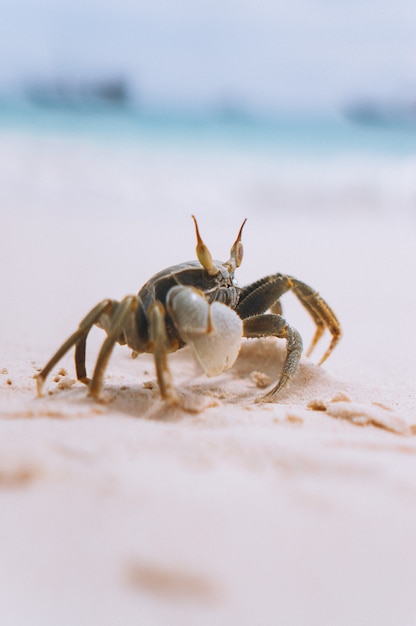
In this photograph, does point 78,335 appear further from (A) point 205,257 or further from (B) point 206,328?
(A) point 205,257

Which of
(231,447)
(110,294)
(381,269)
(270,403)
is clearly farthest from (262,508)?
(381,269)

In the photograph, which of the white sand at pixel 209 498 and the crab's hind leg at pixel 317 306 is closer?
the white sand at pixel 209 498

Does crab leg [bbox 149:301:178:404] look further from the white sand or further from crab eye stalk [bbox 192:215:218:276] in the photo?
crab eye stalk [bbox 192:215:218:276]

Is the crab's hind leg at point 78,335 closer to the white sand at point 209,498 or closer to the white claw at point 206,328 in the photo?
the white sand at point 209,498

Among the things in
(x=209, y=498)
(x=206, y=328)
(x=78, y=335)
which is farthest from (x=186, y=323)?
(x=209, y=498)

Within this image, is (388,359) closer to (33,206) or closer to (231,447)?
(231,447)

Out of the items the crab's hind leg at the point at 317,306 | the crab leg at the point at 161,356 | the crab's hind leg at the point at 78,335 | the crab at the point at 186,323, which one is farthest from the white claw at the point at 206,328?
the crab's hind leg at the point at 317,306

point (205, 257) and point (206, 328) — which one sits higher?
point (205, 257)
